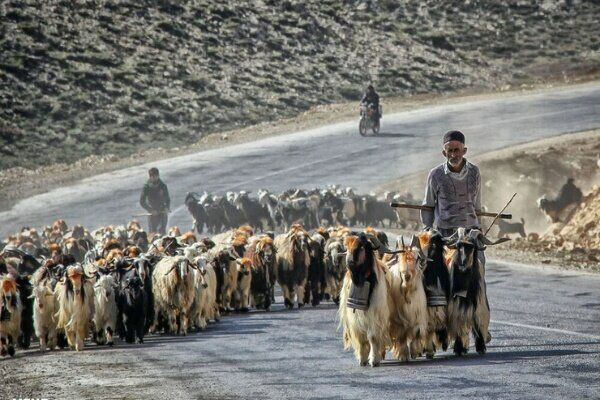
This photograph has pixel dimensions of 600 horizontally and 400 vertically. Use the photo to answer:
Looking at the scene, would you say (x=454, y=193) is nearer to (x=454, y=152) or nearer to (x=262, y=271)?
(x=454, y=152)

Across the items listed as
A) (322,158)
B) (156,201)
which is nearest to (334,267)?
(156,201)

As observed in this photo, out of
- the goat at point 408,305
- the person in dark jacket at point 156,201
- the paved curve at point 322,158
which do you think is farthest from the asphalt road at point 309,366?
the paved curve at point 322,158

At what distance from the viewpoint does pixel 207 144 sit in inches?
2381

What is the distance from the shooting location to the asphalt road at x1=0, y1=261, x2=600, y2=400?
14.0 metres

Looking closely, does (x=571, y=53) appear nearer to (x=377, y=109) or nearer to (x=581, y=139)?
(x=377, y=109)

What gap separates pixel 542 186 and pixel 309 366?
2859 centimetres

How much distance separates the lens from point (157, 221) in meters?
36.8

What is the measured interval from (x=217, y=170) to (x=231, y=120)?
16085mm

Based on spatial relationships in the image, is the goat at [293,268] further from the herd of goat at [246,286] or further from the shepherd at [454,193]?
the shepherd at [454,193]

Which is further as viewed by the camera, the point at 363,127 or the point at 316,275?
the point at 363,127

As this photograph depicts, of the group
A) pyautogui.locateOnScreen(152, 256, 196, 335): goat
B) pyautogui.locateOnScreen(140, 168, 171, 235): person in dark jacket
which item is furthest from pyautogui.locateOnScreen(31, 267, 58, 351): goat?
pyautogui.locateOnScreen(140, 168, 171, 235): person in dark jacket

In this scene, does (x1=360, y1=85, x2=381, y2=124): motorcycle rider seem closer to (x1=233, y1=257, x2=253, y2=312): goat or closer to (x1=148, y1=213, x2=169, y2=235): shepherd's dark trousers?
(x1=148, y1=213, x2=169, y2=235): shepherd's dark trousers

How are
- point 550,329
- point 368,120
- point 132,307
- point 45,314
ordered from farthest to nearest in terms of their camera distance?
point 368,120, point 45,314, point 132,307, point 550,329

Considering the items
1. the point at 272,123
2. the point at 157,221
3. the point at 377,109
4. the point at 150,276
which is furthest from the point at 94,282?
the point at 272,123
